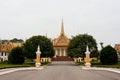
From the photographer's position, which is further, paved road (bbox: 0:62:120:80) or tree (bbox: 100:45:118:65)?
tree (bbox: 100:45:118:65)

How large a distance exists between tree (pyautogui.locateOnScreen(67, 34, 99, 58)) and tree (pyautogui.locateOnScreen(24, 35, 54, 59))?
5342 mm

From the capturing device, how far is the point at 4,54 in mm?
101562

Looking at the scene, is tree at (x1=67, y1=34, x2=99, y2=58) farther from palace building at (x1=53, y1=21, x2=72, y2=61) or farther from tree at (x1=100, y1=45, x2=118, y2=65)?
palace building at (x1=53, y1=21, x2=72, y2=61)

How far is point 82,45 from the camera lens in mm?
69938

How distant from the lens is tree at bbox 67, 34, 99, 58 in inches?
2699

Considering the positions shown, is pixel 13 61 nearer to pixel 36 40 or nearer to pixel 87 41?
pixel 36 40

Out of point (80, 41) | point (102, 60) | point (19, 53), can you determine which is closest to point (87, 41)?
point (80, 41)

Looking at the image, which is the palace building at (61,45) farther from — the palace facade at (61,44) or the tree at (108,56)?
the tree at (108,56)

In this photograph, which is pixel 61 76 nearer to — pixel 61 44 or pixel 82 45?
pixel 82 45

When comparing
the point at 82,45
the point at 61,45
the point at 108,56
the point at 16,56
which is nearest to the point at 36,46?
the point at 16,56

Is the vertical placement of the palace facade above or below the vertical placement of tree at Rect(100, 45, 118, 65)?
above

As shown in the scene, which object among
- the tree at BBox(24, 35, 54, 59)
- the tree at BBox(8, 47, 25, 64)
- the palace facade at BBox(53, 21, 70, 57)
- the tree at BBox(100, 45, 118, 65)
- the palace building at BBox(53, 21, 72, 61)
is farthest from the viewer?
the palace facade at BBox(53, 21, 70, 57)

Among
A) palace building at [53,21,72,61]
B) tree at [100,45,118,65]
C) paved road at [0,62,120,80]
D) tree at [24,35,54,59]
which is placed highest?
palace building at [53,21,72,61]

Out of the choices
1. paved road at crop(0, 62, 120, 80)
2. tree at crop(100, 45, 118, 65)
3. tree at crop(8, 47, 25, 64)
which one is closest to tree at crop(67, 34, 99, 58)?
tree at crop(100, 45, 118, 65)
